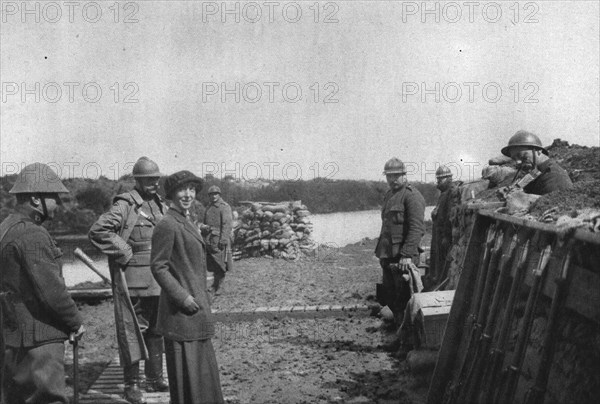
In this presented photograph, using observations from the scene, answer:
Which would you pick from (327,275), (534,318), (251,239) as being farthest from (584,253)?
(251,239)

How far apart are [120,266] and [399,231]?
3546 mm

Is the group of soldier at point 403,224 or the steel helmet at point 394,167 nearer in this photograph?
the group of soldier at point 403,224

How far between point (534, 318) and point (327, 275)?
10619 mm

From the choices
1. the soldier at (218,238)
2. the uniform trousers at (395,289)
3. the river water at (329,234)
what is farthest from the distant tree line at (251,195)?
the uniform trousers at (395,289)

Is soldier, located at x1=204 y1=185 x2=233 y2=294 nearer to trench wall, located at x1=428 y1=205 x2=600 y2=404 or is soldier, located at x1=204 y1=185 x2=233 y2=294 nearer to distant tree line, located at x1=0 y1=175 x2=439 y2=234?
trench wall, located at x1=428 y1=205 x2=600 y2=404

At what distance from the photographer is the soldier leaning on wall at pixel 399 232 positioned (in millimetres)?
7270

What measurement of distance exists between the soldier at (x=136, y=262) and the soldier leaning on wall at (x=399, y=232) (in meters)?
3.07

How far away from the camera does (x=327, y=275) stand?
45.1 ft

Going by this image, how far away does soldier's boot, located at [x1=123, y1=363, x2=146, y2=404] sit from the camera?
17.5 feet

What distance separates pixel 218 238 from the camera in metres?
12.2

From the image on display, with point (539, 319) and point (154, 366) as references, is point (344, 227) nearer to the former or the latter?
point (154, 366)

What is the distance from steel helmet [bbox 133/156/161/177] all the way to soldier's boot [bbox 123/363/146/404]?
6.05ft

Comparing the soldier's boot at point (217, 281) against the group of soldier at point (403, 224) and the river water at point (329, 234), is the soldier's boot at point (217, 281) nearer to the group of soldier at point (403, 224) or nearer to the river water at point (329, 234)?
the group of soldier at point (403, 224)

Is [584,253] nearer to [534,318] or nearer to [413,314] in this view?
[534,318]
